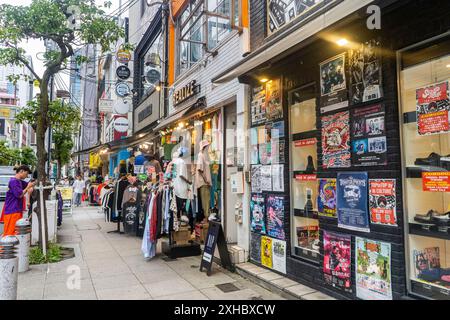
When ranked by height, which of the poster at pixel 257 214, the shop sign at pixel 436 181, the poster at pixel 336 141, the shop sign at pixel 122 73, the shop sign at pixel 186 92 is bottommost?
the poster at pixel 257 214

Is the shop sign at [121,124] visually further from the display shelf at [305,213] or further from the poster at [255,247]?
the display shelf at [305,213]

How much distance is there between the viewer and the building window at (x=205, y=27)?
8.34m

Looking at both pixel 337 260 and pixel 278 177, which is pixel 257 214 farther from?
pixel 337 260

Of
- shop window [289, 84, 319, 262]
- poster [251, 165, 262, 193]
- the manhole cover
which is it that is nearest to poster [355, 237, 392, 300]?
shop window [289, 84, 319, 262]

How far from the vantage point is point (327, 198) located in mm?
4930

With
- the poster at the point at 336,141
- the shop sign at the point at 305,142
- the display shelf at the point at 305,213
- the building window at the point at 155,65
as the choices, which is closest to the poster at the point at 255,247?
the display shelf at the point at 305,213

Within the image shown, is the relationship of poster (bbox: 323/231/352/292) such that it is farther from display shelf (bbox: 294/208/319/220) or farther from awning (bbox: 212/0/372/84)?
awning (bbox: 212/0/372/84)

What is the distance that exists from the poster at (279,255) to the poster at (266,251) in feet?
0.29

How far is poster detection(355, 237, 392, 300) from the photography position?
13.1 feet

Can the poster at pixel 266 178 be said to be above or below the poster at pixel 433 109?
below

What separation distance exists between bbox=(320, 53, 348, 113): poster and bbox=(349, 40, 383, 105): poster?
0.46 ft

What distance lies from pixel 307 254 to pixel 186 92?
275 inches

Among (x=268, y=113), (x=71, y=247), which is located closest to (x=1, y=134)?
(x=71, y=247)

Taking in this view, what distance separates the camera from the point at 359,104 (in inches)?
175
